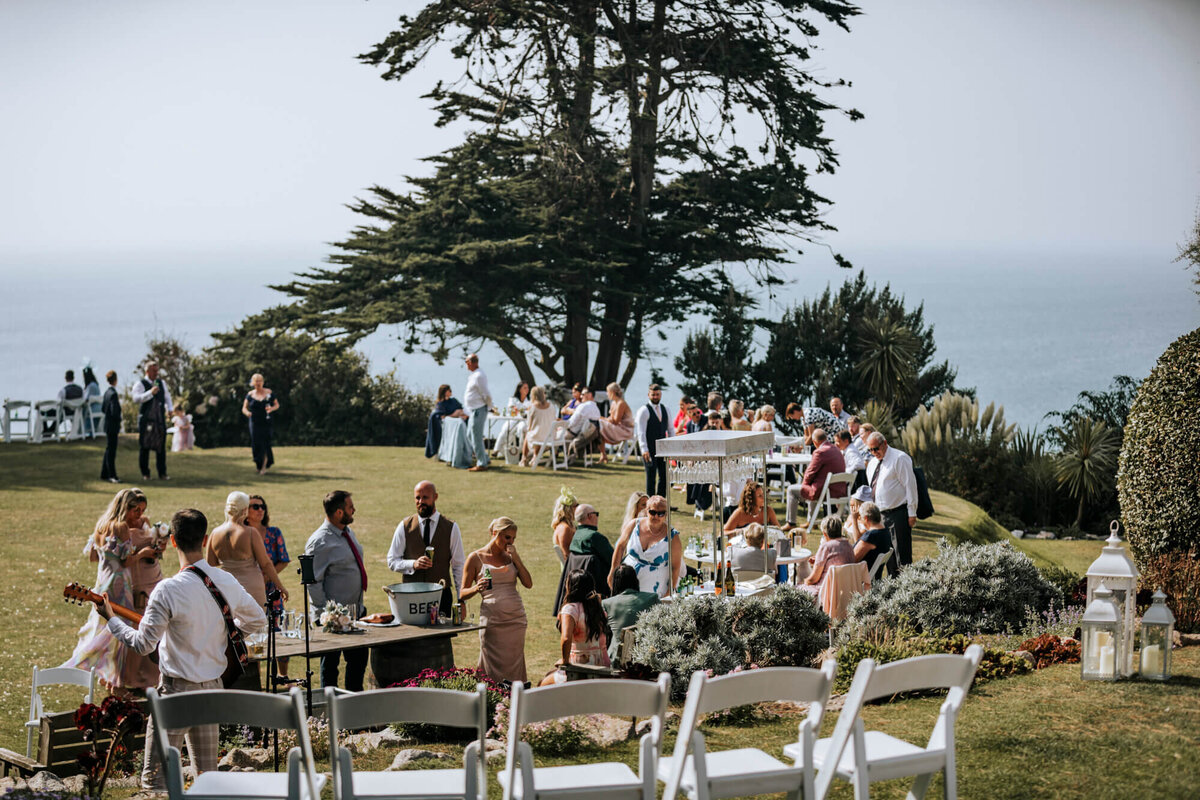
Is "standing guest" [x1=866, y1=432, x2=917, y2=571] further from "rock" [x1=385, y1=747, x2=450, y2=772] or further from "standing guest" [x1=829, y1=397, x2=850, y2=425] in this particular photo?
"rock" [x1=385, y1=747, x2=450, y2=772]

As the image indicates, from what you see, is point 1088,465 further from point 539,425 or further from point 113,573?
point 113,573

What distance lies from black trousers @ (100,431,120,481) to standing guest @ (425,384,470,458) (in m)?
4.94

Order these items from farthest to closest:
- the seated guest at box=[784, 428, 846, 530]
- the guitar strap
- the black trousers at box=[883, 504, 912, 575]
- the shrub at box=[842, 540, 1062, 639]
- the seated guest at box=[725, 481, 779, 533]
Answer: the seated guest at box=[784, 428, 846, 530] → the black trousers at box=[883, 504, 912, 575] → the seated guest at box=[725, 481, 779, 533] → the shrub at box=[842, 540, 1062, 639] → the guitar strap

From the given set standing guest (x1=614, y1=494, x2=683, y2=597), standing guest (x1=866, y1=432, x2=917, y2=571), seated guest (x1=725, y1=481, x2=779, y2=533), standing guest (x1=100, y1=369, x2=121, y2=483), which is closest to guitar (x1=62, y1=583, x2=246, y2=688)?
standing guest (x1=614, y1=494, x2=683, y2=597)

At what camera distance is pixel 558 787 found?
492 centimetres

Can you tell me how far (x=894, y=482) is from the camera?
12484 mm

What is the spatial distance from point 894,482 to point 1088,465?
11.7 m

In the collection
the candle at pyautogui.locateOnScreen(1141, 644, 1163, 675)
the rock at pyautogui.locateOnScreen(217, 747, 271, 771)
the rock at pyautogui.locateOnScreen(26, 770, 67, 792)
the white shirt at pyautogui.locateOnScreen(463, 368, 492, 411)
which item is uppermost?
the white shirt at pyautogui.locateOnScreen(463, 368, 492, 411)

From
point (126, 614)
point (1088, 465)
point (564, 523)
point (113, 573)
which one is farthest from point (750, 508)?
point (1088, 465)

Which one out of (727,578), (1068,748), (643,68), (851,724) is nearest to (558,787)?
(851,724)

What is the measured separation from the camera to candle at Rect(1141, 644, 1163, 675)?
8.02m

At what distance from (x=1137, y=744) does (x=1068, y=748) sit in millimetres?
377

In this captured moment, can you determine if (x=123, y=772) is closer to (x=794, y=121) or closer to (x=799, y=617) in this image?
Result: (x=799, y=617)

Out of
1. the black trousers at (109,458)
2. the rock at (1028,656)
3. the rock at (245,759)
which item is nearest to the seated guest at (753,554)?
the rock at (1028,656)
